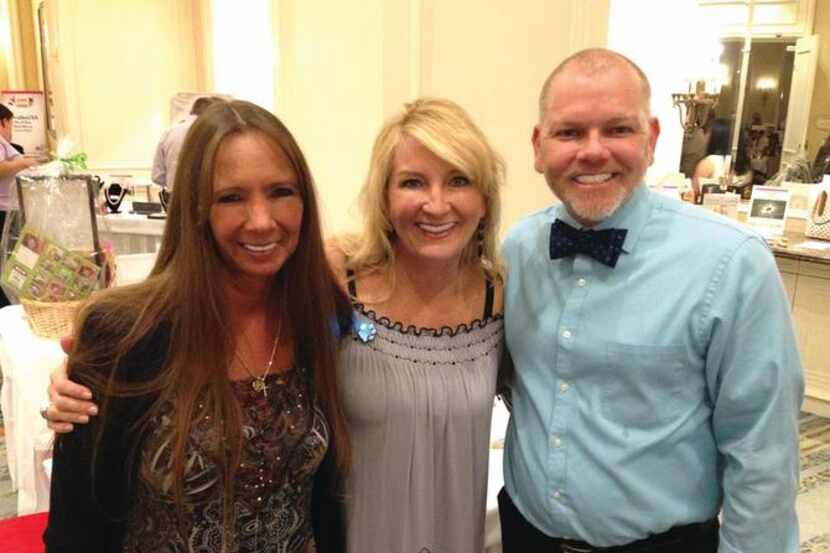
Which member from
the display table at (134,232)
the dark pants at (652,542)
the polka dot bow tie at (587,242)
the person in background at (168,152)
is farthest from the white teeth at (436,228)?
the person in background at (168,152)

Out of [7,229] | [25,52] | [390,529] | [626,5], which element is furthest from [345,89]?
[25,52]

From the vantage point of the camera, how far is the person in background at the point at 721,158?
5.68m

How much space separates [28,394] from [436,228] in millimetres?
1688

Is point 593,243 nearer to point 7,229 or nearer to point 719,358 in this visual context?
point 719,358

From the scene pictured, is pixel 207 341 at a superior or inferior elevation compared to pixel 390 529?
superior

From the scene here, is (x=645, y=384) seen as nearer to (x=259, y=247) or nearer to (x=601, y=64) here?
(x=601, y=64)

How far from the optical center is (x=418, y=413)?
1.45 metres

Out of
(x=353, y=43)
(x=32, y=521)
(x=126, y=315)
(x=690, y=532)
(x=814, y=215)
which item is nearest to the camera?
(x=126, y=315)

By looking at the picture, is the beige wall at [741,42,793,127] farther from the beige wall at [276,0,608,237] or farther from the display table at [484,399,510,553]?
the display table at [484,399,510,553]

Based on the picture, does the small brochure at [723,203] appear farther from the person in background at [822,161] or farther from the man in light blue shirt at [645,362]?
the man in light blue shirt at [645,362]

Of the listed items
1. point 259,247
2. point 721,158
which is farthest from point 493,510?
point 721,158

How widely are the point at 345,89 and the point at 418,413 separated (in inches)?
109

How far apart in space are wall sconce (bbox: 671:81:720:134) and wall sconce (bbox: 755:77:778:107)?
0.41 m

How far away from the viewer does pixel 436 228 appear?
56.5 inches
